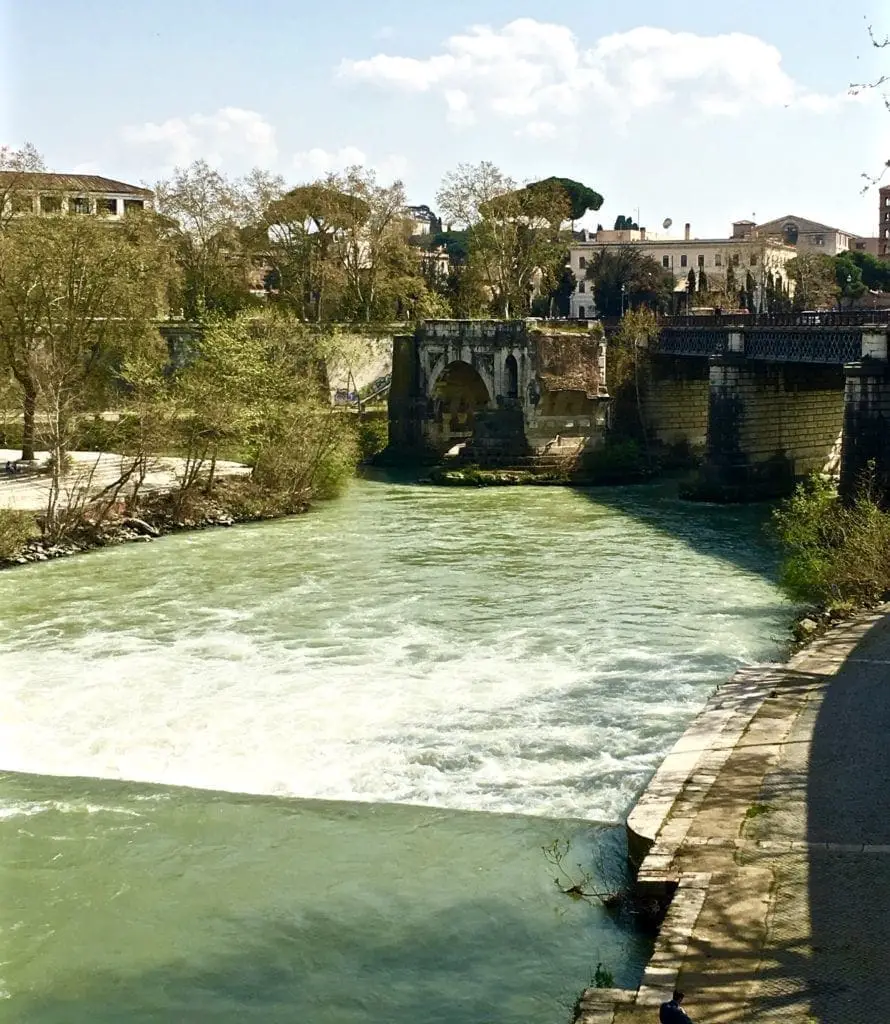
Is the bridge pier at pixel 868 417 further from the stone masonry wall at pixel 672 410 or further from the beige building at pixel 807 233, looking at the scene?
the beige building at pixel 807 233

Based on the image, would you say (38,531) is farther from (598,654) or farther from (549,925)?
(549,925)

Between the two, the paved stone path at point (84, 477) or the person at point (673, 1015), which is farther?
the paved stone path at point (84, 477)

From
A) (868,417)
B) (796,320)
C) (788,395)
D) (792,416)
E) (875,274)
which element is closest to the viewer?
(868,417)

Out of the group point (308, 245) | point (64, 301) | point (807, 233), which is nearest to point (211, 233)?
point (308, 245)

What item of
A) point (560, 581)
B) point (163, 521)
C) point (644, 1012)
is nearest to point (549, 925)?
point (644, 1012)

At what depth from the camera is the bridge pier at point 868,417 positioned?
3027 cm

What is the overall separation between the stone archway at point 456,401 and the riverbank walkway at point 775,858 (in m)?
37.5

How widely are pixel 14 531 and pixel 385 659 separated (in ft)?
40.4

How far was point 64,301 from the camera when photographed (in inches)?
1492

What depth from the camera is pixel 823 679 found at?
47.6ft

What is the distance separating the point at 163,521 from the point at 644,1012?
88.0 feet

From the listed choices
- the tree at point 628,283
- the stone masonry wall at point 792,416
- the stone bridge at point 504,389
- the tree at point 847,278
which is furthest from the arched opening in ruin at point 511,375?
the tree at point 847,278

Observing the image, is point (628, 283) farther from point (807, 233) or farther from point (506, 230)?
point (807, 233)

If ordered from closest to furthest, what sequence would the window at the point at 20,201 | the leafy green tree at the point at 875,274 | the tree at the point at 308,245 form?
the window at the point at 20,201
the tree at the point at 308,245
the leafy green tree at the point at 875,274
